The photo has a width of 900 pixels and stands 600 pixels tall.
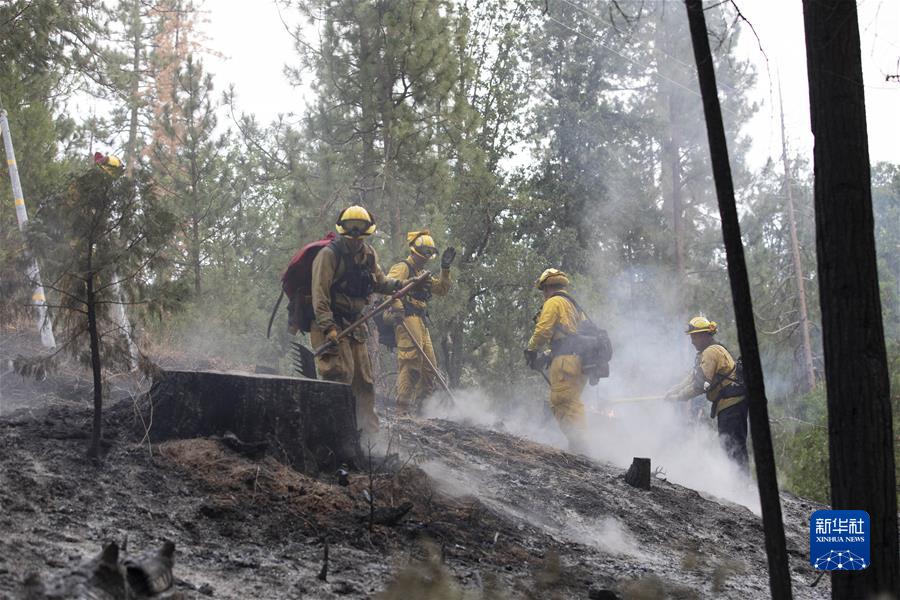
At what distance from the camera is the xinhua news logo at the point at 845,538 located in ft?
14.7

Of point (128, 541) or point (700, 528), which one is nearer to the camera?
point (128, 541)

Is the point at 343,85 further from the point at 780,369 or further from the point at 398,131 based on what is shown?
the point at 780,369

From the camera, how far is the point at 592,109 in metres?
26.8

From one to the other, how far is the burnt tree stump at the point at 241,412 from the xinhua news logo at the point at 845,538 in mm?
3857

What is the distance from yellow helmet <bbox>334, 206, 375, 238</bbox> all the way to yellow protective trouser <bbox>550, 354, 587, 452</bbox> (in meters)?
3.84

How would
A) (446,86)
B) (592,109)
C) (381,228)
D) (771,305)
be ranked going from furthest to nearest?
1. (771,305)
2. (592,109)
3. (381,228)
4. (446,86)

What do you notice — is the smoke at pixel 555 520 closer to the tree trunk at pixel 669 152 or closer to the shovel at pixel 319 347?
the shovel at pixel 319 347

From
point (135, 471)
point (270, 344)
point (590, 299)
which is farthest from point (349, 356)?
point (590, 299)

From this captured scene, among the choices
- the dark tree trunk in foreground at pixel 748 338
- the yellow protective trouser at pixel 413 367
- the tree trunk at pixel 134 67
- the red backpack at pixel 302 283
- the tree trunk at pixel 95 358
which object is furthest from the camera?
the tree trunk at pixel 134 67

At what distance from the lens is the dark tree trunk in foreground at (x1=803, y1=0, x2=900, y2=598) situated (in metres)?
4.55

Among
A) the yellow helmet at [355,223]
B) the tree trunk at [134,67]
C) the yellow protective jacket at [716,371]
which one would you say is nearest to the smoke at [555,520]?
the yellow helmet at [355,223]

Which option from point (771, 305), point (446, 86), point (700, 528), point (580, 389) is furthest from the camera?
point (771, 305)

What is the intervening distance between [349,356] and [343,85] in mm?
8375

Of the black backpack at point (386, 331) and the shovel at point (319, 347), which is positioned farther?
the black backpack at point (386, 331)
